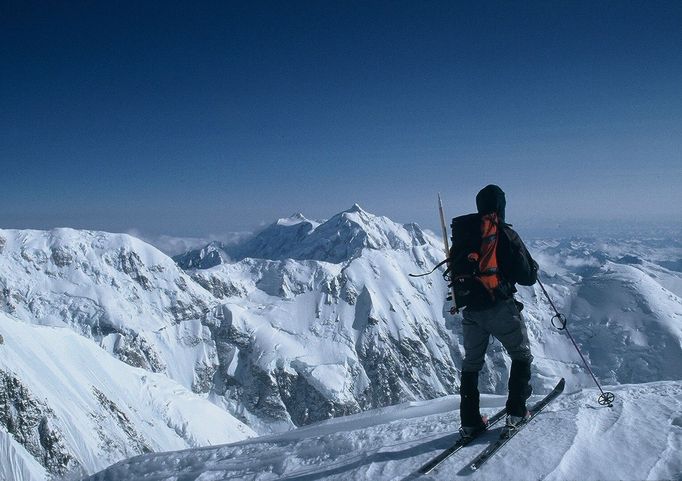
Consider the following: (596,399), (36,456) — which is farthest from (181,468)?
(36,456)

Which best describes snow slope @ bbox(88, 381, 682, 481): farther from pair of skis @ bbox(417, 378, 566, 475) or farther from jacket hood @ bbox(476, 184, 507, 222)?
jacket hood @ bbox(476, 184, 507, 222)

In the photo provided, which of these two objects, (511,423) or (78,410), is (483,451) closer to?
(511,423)

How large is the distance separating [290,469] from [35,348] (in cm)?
11697

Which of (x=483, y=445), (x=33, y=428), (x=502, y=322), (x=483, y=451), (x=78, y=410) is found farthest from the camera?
(x=78, y=410)

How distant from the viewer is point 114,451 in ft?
313

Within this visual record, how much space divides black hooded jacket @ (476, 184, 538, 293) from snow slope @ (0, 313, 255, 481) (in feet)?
340

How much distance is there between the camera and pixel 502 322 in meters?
6.66

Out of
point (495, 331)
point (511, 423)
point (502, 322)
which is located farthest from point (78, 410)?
point (502, 322)

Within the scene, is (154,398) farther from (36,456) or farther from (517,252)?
(517,252)

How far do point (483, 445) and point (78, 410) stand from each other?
4516 inches

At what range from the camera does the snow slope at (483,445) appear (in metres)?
5.53

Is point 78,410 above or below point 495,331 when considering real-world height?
below

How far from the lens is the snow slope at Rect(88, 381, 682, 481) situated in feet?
18.1

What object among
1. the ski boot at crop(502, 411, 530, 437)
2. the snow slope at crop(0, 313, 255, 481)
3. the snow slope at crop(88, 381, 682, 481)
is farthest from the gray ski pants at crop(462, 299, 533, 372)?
the snow slope at crop(0, 313, 255, 481)
